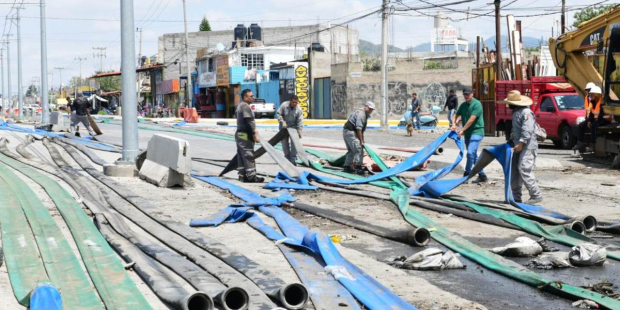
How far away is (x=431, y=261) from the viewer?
26.2 ft

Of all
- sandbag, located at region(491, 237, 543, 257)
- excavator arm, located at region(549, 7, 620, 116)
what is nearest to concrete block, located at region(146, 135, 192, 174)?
sandbag, located at region(491, 237, 543, 257)

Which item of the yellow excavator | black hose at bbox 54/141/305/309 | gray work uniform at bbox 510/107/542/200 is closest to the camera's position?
black hose at bbox 54/141/305/309

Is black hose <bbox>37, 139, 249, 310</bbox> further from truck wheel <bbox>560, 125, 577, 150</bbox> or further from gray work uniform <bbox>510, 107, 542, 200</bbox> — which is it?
truck wheel <bbox>560, 125, 577, 150</bbox>

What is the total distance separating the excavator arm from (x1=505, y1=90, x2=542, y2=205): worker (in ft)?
25.3

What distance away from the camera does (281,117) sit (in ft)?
61.9

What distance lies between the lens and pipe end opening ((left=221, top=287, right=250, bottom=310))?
5.96 metres

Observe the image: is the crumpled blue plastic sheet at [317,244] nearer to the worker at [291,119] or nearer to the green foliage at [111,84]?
the worker at [291,119]

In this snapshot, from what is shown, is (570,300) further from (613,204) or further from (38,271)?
(613,204)

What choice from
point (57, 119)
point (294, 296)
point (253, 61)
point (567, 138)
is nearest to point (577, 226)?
point (294, 296)

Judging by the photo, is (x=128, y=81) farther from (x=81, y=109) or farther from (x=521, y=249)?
(x=81, y=109)

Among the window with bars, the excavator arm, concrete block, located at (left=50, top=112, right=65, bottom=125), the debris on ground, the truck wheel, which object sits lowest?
the debris on ground

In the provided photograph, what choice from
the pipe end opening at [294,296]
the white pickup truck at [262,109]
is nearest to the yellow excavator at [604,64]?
the pipe end opening at [294,296]

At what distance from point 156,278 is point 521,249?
3813mm

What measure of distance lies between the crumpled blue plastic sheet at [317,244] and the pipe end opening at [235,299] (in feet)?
3.07
